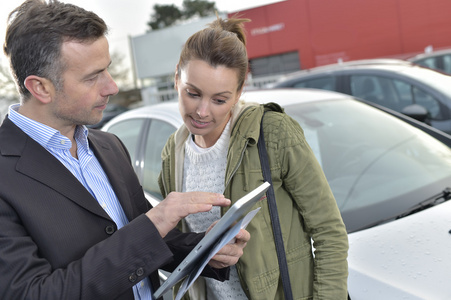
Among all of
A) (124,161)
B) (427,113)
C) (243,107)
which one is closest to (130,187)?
(124,161)

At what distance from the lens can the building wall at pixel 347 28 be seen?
1265 centimetres

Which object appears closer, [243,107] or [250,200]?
[250,200]

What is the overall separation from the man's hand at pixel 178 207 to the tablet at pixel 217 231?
0.35 feet

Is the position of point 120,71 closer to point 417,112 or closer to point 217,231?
point 417,112

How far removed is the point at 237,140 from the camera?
5.19 feet

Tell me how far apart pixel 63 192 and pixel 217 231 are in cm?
47

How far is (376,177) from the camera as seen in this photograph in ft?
8.21

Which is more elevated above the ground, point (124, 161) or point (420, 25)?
point (420, 25)

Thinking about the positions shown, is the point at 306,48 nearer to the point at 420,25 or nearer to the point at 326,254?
the point at 420,25

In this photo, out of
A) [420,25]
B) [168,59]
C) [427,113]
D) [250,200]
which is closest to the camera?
[250,200]

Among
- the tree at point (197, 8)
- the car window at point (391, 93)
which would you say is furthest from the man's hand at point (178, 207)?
the tree at point (197, 8)

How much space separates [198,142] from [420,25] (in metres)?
12.6

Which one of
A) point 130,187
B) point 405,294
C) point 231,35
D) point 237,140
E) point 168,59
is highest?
point 168,59

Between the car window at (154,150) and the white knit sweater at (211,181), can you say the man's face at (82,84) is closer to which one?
the white knit sweater at (211,181)
